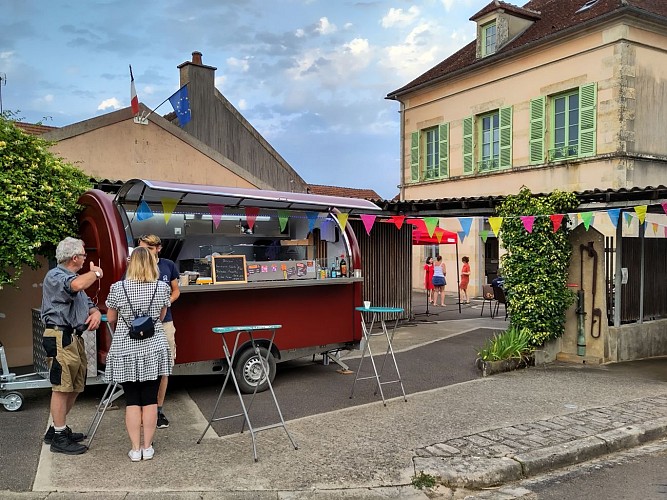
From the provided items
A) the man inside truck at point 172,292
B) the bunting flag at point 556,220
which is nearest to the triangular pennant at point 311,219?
the man inside truck at point 172,292

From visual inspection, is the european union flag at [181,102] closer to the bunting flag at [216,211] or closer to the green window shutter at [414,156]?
the bunting flag at [216,211]

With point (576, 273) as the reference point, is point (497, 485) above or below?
below

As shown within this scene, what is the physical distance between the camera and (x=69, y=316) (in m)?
5.17

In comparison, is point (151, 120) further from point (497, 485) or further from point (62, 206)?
point (497, 485)

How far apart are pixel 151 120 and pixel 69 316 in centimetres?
809

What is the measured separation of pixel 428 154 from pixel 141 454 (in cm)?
1876

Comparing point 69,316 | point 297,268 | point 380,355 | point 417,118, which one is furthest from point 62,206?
point 417,118

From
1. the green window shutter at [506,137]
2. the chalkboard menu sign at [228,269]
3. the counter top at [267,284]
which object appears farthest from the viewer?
the green window shutter at [506,137]

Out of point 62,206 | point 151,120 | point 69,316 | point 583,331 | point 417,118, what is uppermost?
point 417,118

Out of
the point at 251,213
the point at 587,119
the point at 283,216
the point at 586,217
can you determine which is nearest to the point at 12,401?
the point at 251,213

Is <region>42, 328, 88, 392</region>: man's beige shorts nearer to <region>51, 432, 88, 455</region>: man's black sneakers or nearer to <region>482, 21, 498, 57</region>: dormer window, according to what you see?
<region>51, 432, 88, 455</region>: man's black sneakers

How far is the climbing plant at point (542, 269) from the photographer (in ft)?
29.8

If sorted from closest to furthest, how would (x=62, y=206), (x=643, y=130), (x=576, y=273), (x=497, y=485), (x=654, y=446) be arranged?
(x=497, y=485) < (x=654, y=446) < (x=62, y=206) < (x=576, y=273) < (x=643, y=130)

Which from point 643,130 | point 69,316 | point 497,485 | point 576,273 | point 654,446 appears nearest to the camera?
point 497,485
